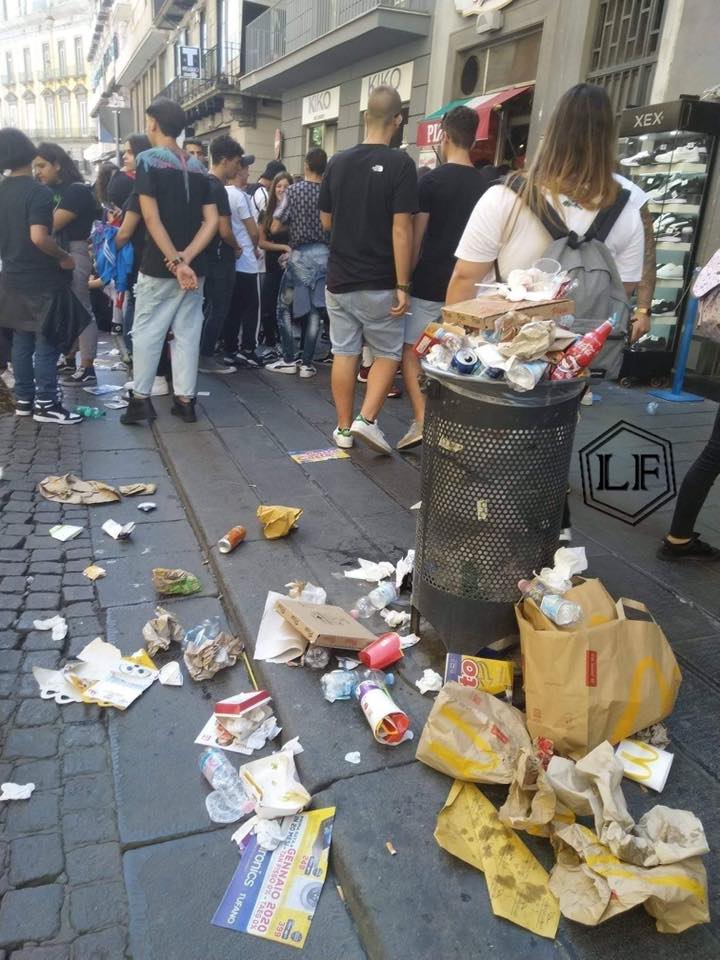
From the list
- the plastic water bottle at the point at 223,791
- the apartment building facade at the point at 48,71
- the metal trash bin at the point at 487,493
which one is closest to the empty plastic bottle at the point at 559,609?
the metal trash bin at the point at 487,493

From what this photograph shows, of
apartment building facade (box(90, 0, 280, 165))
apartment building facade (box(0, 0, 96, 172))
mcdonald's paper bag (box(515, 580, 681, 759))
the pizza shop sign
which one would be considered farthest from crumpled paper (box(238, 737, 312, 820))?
apartment building facade (box(0, 0, 96, 172))

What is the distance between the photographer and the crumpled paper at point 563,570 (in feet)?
7.49

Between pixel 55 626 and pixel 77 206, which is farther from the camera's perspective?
pixel 77 206

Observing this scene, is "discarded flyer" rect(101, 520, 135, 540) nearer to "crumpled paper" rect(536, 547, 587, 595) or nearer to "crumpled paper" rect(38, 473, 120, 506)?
"crumpled paper" rect(38, 473, 120, 506)

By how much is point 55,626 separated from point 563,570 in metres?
1.98

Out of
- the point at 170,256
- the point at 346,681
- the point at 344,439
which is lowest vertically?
the point at 346,681

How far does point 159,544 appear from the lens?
11.9 ft

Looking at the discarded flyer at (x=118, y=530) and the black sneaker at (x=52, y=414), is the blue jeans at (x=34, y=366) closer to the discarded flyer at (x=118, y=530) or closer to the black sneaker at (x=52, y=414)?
the black sneaker at (x=52, y=414)

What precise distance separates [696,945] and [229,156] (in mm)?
6330

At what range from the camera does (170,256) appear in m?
5.01

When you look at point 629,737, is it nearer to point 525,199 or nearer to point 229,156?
point 525,199

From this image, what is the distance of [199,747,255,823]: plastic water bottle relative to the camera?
2.03 metres

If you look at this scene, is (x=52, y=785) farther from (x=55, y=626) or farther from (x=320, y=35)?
(x=320, y=35)

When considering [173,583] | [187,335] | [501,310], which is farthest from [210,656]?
[187,335]
